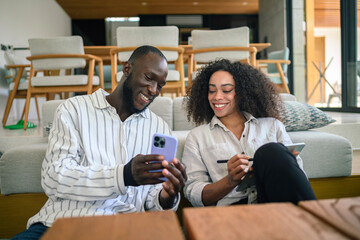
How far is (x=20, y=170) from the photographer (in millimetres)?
1597

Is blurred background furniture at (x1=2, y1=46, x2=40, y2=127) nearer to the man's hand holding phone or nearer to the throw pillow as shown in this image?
the throw pillow

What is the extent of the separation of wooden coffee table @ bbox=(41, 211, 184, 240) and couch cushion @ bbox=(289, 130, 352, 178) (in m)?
1.35

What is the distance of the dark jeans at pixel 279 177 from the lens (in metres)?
1.04

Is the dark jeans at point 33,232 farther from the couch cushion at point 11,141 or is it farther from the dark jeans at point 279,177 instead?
the couch cushion at point 11,141

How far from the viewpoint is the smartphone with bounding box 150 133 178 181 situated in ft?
3.25

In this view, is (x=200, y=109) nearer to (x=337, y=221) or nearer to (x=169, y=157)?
(x=169, y=157)

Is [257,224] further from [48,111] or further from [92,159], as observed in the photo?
[48,111]

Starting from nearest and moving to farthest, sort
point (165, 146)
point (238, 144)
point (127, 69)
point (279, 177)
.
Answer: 1. point (165, 146)
2. point (279, 177)
3. point (127, 69)
4. point (238, 144)

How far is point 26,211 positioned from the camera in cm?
160

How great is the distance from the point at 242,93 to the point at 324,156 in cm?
60

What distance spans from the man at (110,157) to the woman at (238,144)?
180 millimetres

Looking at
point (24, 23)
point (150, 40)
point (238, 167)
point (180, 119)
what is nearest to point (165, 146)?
point (238, 167)

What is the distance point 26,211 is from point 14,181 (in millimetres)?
152

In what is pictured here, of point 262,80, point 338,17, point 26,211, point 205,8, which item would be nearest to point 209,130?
point 262,80
